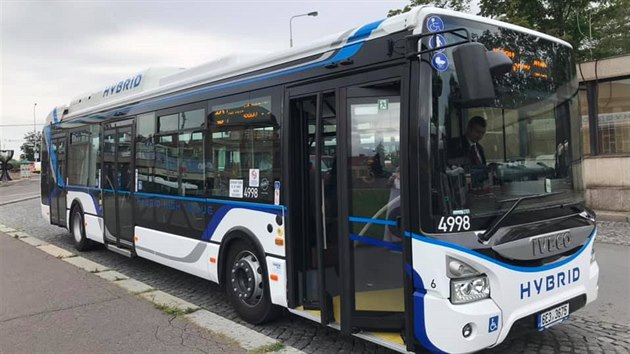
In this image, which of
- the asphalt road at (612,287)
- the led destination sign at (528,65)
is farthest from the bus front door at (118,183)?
the asphalt road at (612,287)

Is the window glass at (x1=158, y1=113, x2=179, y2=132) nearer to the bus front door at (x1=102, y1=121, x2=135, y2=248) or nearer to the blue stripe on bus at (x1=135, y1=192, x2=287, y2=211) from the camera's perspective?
the blue stripe on bus at (x1=135, y1=192, x2=287, y2=211)

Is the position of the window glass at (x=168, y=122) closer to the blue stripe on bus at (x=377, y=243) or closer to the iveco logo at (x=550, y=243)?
the blue stripe on bus at (x=377, y=243)

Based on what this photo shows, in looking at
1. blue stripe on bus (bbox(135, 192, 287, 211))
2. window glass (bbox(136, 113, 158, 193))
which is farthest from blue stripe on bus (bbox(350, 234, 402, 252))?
window glass (bbox(136, 113, 158, 193))

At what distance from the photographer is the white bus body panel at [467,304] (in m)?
3.35

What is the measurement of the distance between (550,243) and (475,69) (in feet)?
5.07

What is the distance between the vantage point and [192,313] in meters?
5.45

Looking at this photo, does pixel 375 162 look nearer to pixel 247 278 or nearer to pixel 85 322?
pixel 247 278

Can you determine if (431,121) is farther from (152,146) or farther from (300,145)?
(152,146)

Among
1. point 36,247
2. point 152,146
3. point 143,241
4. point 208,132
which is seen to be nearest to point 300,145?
point 208,132

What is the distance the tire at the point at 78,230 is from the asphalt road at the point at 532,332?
1149 mm

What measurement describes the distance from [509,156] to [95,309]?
469cm

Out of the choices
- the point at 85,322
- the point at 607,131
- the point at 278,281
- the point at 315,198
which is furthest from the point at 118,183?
the point at 607,131

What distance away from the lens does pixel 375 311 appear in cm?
396

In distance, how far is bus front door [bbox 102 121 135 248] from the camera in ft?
24.6
